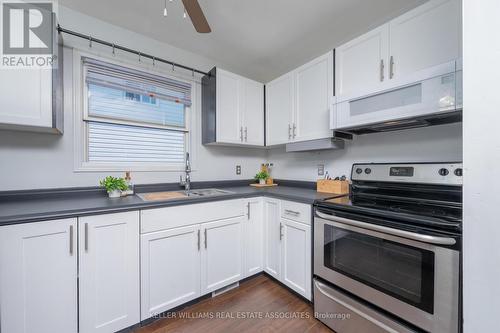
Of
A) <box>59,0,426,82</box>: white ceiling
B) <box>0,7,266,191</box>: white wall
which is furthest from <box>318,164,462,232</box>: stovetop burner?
<box>0,7,266,191</box>: white wall

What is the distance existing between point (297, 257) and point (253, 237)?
1.58 feet

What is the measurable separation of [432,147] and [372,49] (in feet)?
2.86

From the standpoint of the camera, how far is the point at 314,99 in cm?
196

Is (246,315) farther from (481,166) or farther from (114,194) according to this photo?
(481,166)

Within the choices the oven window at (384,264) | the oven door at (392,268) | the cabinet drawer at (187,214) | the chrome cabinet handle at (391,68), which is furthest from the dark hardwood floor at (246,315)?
the chrome cabinet handle at (391,68)

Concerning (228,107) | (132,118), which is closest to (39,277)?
(132,118)

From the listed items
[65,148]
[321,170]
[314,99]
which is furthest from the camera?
[321,170]

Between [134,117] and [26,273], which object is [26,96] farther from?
[26,273]

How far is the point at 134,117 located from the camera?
1.98 m

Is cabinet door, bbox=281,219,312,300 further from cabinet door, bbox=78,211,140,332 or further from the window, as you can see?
the window

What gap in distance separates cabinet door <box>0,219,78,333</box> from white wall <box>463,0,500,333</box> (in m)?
1.88

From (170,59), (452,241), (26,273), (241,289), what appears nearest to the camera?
(452,241)

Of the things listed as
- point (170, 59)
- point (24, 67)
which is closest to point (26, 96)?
point (24, 67)

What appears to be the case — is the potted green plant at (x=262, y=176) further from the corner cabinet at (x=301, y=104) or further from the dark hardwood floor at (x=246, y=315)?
the dark hardwood floor at (x=246, y=315)
